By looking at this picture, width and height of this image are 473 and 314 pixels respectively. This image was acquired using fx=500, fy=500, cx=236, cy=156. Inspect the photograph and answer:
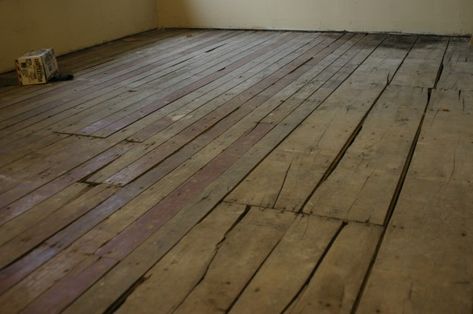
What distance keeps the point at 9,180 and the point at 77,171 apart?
309 mm

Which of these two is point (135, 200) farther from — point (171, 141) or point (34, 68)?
point (34, 68)

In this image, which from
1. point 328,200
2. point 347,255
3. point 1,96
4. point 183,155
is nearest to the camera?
point 347,255

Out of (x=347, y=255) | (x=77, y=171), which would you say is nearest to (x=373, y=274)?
(x=347, y=255)

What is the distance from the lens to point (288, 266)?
1580 millimetres

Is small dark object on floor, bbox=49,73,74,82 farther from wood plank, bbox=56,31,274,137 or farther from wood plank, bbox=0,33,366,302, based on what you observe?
wood plank, bbox=0,33,366,302

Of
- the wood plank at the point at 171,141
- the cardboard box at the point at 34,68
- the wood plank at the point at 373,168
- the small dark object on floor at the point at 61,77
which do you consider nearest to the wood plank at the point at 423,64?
the wood plank at the point at 373,168

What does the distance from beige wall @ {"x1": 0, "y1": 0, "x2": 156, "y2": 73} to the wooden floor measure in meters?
0.97

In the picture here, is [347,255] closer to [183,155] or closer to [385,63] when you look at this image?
[183,155]

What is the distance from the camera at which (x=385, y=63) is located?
4.46 meters

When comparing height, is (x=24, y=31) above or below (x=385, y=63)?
above

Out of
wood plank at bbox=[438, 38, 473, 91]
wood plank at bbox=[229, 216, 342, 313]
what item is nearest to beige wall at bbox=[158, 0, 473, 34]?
wood plank at bbox=[438, 38, 473, 91]

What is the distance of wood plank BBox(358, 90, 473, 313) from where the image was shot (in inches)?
55.5

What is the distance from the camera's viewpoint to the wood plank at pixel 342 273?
1402 millimetres

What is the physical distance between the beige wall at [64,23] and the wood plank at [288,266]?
3943 mm
